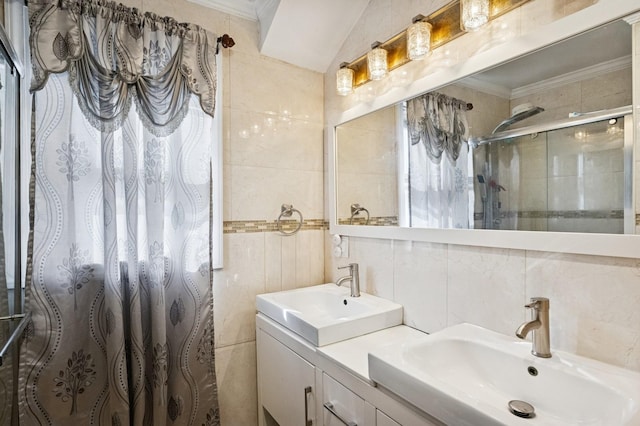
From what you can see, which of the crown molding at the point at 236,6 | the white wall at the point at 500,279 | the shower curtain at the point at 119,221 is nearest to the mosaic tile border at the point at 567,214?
the white wall at the point at 500,279

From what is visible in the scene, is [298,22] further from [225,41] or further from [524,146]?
[524,146]

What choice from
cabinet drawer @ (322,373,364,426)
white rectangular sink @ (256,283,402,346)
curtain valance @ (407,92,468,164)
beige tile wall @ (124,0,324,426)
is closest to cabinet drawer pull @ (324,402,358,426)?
cabinet drawer @ (322,373,364,426)

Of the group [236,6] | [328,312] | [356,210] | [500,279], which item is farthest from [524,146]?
[236,6]

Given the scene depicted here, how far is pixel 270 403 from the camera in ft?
5.55

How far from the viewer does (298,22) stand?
1.79 meters

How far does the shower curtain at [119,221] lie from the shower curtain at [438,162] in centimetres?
97

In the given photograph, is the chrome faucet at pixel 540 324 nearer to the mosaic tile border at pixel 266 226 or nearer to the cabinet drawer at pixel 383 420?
the cabinet drawer at pixel 383 420

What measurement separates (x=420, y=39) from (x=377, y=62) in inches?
10.3

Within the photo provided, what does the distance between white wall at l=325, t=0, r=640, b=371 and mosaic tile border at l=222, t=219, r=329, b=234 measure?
30 cm

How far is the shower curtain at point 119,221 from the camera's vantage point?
131cm

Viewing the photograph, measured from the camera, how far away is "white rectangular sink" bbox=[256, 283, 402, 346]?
1326mm

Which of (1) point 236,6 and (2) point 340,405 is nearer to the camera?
(2) point 340,405

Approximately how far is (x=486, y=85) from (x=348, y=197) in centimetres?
89

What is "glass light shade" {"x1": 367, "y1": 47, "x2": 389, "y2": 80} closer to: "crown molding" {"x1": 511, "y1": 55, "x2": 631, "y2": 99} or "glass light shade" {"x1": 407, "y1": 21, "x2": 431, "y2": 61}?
"glass light shade" {"x1": 407, "y1": 21, "x2": 431, "y2": 61}
